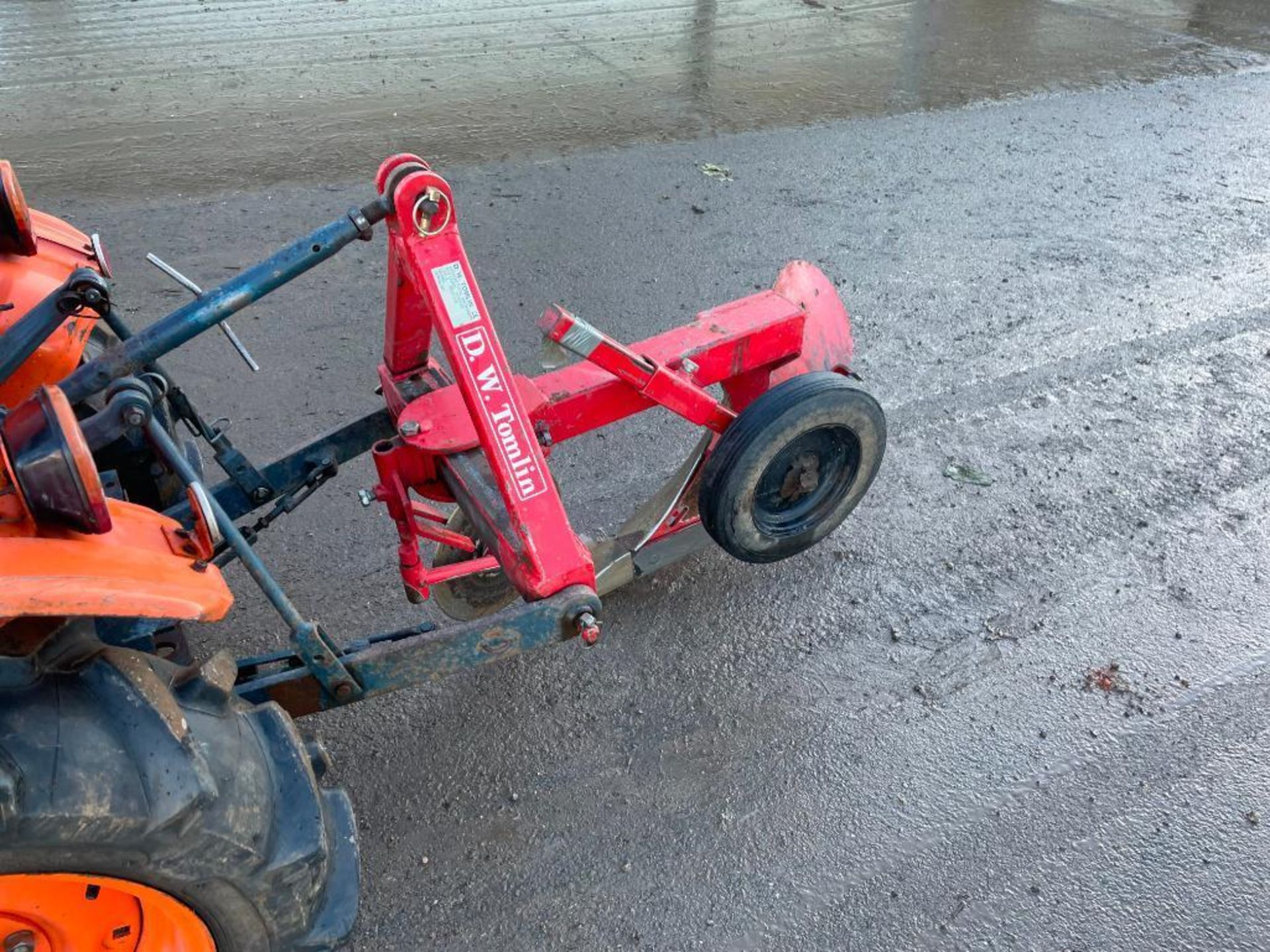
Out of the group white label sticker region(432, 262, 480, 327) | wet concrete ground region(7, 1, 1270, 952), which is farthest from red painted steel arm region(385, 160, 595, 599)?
wet concrete ground region(7, 1, 1270, 952)

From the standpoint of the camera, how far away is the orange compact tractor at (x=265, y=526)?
5.13 ft

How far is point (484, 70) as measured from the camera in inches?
275

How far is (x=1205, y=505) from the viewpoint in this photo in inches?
139

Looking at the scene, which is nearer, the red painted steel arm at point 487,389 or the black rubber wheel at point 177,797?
the black rubber wheel at point 177,797

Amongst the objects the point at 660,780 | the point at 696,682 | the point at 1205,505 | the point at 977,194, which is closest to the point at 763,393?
the point at 696,682

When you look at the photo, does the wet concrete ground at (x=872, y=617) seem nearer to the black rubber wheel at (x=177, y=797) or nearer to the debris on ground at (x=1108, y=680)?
the debris on ground at (x=1108, y=680)

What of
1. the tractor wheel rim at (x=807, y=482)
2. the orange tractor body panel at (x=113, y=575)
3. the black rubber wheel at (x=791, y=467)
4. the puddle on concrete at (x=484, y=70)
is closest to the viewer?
the orange tractor body panel at (x=113, y=575)

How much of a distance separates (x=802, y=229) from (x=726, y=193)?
56cm

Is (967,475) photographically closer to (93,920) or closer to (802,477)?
(802,477)

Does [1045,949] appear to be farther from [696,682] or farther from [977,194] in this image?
[977,194]

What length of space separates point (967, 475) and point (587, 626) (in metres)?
1.96

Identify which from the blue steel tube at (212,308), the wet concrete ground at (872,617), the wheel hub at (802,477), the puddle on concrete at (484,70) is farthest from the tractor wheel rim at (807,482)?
the puddle on concrete at (484,70)

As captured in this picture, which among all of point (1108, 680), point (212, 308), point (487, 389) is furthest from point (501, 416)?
point (1108, 680)

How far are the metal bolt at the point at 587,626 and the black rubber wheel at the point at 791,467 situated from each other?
625 millimetres
